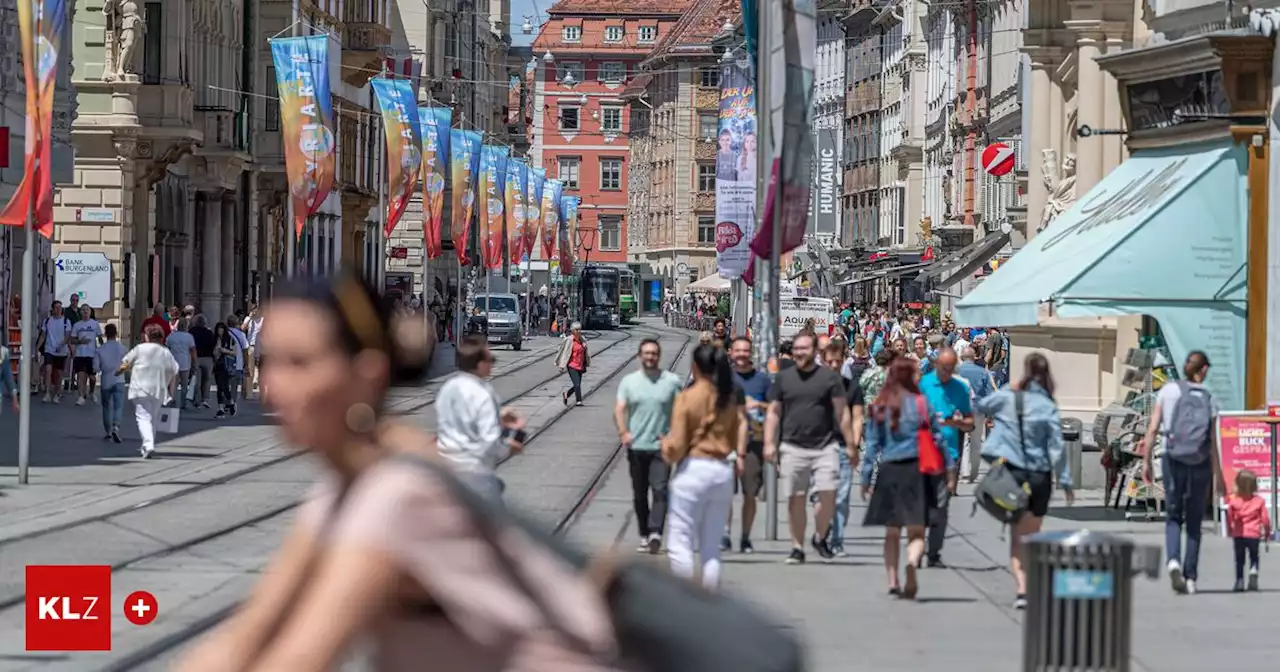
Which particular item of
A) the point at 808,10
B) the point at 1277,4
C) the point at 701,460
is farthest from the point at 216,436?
the point at 701,460

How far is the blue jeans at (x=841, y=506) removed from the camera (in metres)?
18.3

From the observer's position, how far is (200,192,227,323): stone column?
55.4 m

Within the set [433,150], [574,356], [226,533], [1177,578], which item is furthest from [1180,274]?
[433,150]

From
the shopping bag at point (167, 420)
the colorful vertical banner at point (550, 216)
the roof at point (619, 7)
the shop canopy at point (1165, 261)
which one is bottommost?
the shopping bag at point (167, 420)

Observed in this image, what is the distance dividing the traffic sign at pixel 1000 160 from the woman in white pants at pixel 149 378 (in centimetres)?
2629

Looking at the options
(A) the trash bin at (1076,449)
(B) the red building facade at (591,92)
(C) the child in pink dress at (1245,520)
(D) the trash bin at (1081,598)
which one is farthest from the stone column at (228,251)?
(B) the red building facade at (591,92)

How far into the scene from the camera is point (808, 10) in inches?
848

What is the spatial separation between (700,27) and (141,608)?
428 feet

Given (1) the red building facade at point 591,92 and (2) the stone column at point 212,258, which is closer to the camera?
(2) the stone column at point 212,258

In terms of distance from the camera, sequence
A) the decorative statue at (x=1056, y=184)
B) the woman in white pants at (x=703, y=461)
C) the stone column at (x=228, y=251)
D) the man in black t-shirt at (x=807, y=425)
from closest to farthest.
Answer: the woman in white pants at (x=703, y=461)
the man in black t-shirt at (x=807, y=425)
the decorative statue at (x=1056, y=184)
the stone column at (x=228, y=251)

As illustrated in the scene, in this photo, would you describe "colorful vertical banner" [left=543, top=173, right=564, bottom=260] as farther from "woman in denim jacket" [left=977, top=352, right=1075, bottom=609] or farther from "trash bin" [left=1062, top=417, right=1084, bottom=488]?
"woman in denim jacket" [left=977, top=352, right=1075, bottom=609]

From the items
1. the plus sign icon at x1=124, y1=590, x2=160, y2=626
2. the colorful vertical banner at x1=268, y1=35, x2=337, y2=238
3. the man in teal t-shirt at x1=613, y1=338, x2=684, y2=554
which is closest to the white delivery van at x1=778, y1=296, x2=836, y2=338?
the colorful vertical banner at x1=268, y1=35, x2=337, y2=238

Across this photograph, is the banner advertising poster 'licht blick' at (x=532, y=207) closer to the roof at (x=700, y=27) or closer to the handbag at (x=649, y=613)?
the roof at (x=700, y=27)

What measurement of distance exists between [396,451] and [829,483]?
13810 millimetres
